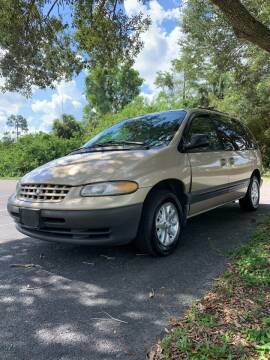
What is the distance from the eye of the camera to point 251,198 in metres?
7.07

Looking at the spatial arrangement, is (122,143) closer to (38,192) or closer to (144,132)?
(144,132)

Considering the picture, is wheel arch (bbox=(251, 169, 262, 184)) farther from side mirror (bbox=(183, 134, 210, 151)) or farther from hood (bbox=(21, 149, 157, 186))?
hood (bbox=(21, 149, 157, 186))

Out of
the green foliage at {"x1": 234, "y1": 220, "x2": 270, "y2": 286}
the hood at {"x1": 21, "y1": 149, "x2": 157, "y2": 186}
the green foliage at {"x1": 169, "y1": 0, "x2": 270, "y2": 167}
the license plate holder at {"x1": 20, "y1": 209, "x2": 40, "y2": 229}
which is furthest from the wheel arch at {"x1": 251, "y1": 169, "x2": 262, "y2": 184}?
the green foliage at {"x1": 169, "y1": 0, "x2": 270, "y2": 167}

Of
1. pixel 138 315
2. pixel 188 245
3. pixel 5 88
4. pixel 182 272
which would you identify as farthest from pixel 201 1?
pixel 138 315

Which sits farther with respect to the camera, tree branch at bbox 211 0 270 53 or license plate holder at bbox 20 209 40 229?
tree branch at bbox 211 0 270 53

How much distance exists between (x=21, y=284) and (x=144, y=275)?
1209 millimetres

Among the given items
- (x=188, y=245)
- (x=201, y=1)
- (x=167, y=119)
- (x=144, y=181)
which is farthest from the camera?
(x=201, y=1)

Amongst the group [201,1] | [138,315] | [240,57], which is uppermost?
[201,1]

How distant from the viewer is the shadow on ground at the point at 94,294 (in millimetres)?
2590

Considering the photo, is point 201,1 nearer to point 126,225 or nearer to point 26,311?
point 126,225

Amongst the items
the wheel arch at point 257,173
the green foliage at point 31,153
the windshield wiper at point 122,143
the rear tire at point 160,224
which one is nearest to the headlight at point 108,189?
the rear tire at point 160,224

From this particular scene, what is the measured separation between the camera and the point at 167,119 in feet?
17.5

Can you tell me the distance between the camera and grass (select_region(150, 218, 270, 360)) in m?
2.40

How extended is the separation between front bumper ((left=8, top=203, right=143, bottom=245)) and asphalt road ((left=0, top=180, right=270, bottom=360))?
14.3 inches
